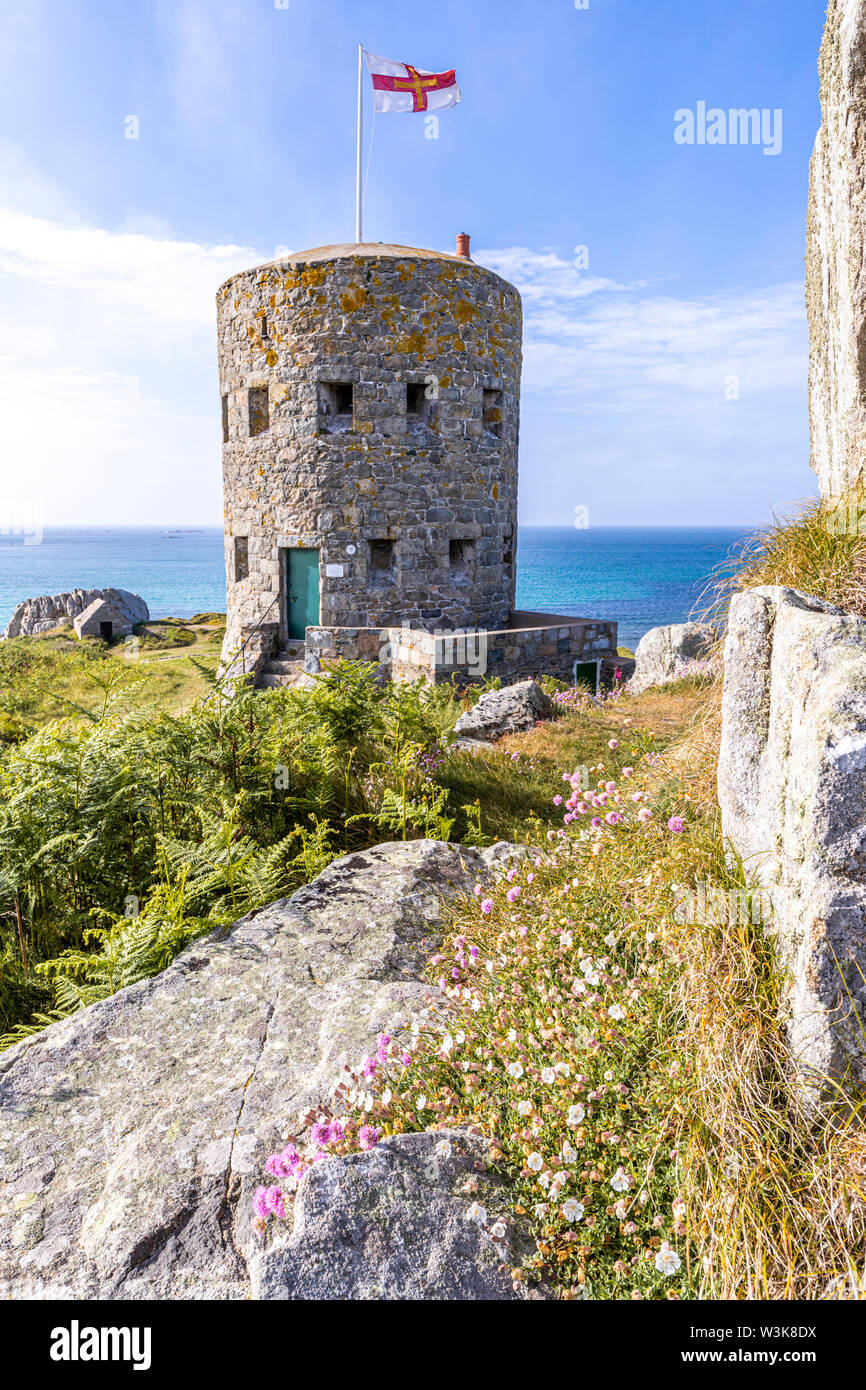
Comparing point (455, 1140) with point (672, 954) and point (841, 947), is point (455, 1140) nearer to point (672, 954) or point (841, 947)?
point (672, 954)

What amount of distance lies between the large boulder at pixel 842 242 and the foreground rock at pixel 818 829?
5.10 ft

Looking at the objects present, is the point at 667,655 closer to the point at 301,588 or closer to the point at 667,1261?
the point at 301,588

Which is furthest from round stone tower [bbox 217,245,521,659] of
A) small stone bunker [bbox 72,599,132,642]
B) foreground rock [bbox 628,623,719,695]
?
small stone bunker [bbox 72,599,132,642]

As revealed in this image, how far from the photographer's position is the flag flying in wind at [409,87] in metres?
17.4

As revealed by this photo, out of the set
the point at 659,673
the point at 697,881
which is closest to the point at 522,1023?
the point at 697,881

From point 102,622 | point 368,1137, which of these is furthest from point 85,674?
point 102,622

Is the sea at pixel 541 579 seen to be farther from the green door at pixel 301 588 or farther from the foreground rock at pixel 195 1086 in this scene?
the foreground rock at pixel 195 1086

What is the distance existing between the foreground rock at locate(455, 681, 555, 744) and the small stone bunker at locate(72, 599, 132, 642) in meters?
23.0

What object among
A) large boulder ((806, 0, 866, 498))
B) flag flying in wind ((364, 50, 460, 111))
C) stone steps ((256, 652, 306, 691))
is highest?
flag flying in wind ((364, 50, 460, 111))

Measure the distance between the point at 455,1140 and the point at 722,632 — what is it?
11.3 ft

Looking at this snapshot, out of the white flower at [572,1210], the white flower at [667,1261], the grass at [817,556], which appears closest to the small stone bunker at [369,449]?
the grass at [817,556]

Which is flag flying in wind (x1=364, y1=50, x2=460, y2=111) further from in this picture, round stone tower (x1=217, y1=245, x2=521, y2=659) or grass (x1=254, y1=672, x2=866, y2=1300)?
grass (x1=254, y1=672, x2=866, y2=1300)

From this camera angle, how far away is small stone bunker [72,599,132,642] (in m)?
29.0

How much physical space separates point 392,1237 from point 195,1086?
1.29 meters
